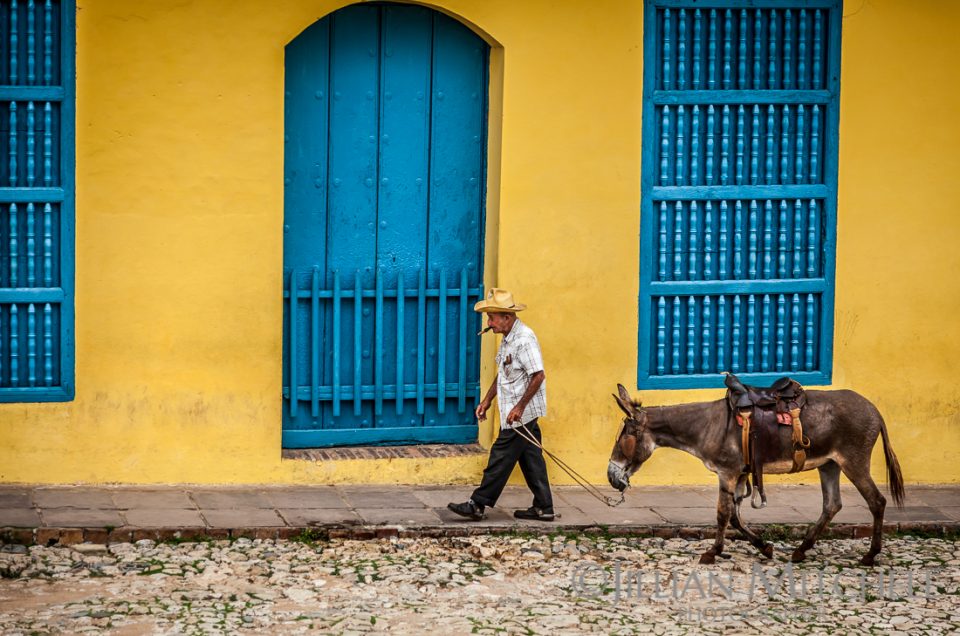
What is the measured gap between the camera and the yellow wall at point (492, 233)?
10.7m

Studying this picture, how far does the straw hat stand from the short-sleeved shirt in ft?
0.38

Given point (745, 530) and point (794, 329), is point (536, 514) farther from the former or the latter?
point (794, 329)

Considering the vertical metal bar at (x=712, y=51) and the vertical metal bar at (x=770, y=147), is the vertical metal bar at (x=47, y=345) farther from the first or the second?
the vertical metal bar at (x=770, y=147)

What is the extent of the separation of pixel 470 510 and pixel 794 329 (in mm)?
3124

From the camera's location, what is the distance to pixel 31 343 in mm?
10648

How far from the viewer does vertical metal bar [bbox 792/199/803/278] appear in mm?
11766

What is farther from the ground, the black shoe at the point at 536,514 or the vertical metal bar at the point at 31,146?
the vertical metal bar at the point at 31,146

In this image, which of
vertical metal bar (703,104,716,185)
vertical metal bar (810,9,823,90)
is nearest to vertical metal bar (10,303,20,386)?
vertical metal bar (703,104,716,185)

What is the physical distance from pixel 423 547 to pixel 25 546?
2443 mm

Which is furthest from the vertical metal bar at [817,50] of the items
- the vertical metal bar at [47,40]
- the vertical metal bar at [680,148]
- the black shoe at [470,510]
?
the vertical metal bar at [47,40]

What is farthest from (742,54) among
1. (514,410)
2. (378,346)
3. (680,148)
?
(378,346)

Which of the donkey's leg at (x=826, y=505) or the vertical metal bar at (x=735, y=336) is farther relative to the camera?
the vertical metal bar at (x=735, y=336)

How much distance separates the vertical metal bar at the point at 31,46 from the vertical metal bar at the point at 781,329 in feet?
18.5

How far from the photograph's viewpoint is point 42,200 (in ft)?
34.7
